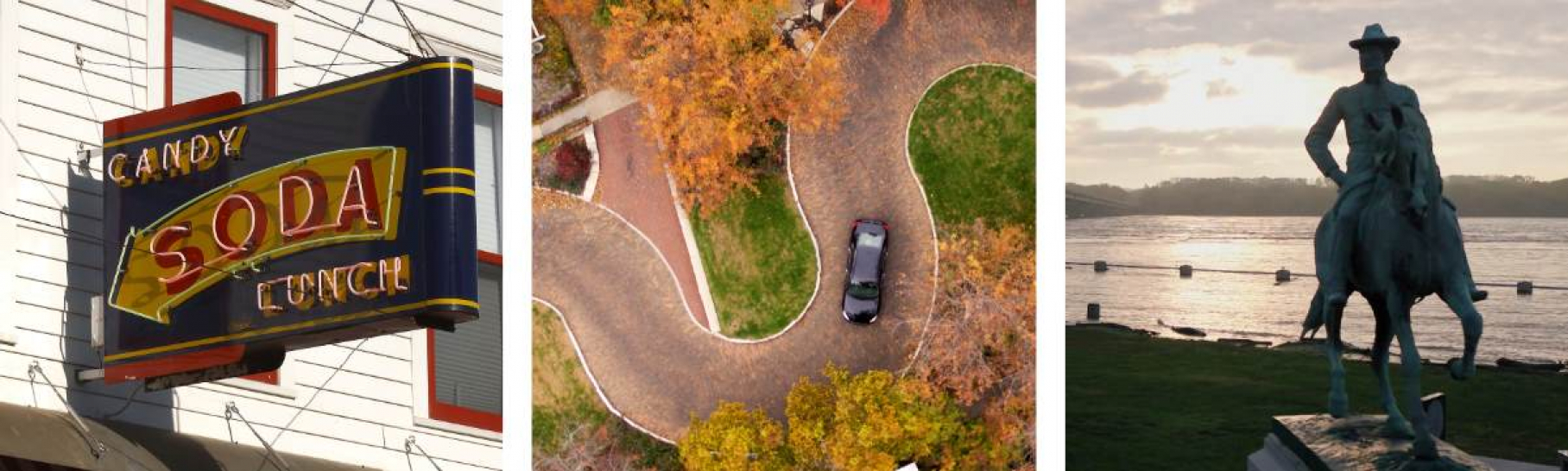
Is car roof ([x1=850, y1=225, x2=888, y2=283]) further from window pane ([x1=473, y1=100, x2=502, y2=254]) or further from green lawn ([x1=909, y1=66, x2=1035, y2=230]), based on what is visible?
window pane ([x1=473, y1=100, x2=502, y2=254])

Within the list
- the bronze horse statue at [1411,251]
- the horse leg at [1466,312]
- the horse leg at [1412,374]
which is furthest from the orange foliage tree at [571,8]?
the horse leg at [1466,312]

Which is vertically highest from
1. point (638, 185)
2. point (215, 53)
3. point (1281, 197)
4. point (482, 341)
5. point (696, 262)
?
point (215, 53)

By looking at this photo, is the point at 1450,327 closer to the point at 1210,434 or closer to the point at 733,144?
the point at 1210,434

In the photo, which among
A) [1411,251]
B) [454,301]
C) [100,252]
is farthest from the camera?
[100,252]

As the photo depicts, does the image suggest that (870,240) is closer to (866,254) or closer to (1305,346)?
(866,254)

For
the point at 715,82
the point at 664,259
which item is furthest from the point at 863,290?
the point at 715,82

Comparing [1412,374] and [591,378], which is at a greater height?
[1412,374]

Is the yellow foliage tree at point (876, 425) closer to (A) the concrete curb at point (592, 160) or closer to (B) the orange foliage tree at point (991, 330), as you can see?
(B) the orange foliage tree at point (991, 330)
